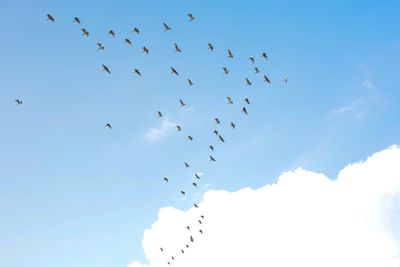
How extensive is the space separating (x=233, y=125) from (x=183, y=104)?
865cm

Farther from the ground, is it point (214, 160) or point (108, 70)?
point (108, 70)

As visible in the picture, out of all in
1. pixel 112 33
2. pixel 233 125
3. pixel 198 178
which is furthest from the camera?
pixel 198 178

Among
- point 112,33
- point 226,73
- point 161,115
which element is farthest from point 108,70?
point 226,73

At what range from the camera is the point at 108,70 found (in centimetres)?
6688

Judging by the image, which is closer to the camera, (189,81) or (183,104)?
(189,81)

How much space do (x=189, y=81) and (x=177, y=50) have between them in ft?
15.2

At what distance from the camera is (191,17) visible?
7138cm

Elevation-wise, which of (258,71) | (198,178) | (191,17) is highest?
(191,17)

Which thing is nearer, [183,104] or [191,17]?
[191,17]

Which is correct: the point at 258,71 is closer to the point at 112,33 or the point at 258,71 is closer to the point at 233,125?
the point at 233,125

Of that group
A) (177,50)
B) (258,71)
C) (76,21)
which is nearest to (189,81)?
(177,50)

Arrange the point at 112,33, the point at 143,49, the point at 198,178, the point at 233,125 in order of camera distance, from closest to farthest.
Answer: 1. the point at 112,33
2. the point at 143,49
3. the point at 233,125
4. the point at 198,178

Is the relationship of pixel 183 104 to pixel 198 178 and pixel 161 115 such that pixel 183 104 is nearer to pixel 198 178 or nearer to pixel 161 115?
pixel 161 115

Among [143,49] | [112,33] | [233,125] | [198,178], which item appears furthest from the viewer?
[198,178]
